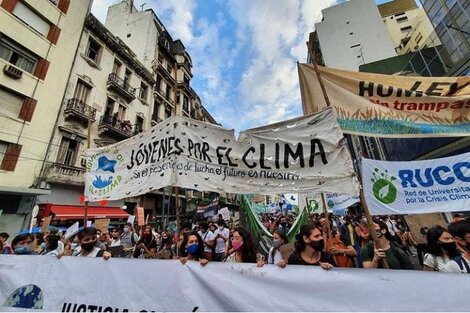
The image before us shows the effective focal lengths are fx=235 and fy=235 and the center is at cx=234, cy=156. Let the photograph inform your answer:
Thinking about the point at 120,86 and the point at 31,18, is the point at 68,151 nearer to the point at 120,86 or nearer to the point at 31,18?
the point at 120,86

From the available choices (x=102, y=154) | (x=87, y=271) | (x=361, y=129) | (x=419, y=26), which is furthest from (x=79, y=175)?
(x=419, y=26)

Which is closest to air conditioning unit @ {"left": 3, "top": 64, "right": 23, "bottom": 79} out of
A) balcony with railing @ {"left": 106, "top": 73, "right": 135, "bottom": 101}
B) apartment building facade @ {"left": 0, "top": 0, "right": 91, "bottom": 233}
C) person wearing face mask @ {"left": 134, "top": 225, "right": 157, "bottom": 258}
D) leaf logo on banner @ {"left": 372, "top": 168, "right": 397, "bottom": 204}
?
apartment building facade @ {"left": 0, "top": 0, "right": 91, "bottom": 233}

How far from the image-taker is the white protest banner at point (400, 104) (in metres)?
2.89

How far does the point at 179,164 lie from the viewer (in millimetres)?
3201

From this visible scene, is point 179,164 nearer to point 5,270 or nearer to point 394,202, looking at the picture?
point 5,270

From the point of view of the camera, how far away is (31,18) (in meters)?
13.7

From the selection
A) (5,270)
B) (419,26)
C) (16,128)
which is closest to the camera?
(5,270)

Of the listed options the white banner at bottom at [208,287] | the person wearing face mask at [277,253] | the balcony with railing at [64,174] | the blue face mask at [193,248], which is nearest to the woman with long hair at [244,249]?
the person wearing face mask at [277,253]

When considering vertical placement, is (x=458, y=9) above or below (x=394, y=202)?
above

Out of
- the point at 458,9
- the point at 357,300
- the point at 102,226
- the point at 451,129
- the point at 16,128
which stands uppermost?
the point at 458,9

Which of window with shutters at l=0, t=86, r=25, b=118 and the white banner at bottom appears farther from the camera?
window with shutters at l=0, t=86, r=25, b=118

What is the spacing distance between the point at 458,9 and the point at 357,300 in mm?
14069

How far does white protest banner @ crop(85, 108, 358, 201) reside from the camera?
284 centimetres

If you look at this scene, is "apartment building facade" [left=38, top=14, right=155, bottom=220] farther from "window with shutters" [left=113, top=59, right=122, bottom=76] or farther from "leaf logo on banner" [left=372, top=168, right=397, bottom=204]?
"leaf logo on banner" [left=372, top=168, right=397, bottom=204]
